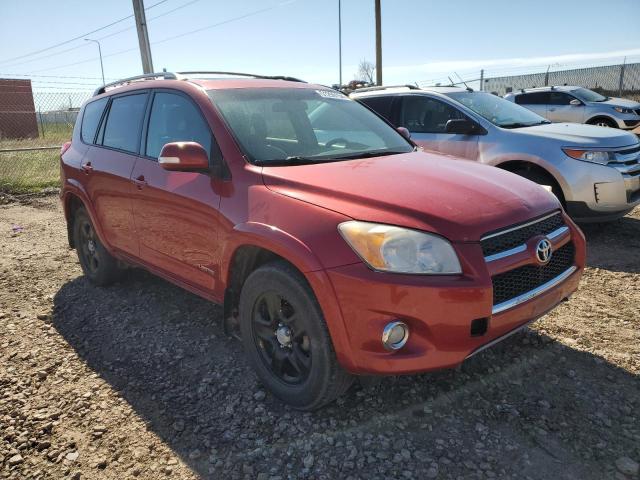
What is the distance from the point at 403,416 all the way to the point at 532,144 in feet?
12.8

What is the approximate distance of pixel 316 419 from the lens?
260 cm

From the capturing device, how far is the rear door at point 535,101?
13492 millimetres

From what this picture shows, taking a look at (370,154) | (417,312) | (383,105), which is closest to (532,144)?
(383,105)

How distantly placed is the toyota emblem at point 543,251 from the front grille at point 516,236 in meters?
0.06

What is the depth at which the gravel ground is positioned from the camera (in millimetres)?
2287

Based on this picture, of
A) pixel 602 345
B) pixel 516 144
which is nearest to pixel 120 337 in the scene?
pixel 602 345

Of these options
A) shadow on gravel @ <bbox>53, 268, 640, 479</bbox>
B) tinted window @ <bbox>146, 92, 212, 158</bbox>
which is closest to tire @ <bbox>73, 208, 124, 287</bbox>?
shadow on gravel @ <bbox>53, 268, 640, 479</bbox>

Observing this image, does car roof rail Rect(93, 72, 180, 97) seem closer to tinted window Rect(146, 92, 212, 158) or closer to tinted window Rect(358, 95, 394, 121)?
tinted window Rect(146, 92, 212, 158)

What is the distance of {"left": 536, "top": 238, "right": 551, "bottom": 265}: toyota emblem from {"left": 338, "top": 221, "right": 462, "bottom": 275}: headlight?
0.55m

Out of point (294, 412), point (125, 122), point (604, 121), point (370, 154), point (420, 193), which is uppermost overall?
point (125, 122)

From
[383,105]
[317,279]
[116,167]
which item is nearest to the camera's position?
[317,279]

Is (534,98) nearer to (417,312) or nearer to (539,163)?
(539,163)

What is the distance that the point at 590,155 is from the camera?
203 inches

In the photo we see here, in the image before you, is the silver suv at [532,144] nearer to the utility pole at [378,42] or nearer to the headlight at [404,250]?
the headlight at [404,250]
